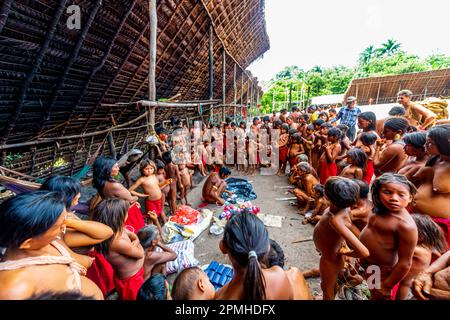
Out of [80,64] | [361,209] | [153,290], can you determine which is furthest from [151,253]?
[80,64]

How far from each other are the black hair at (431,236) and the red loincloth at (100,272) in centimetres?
322

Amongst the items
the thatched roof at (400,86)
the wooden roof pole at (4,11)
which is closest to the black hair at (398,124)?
the wooden roof pole at (4,11)

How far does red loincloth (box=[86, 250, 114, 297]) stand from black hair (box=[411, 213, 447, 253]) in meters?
3.22

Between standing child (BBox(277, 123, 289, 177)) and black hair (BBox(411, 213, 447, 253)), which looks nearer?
black hair (BBox(411, 213, 447, 253))

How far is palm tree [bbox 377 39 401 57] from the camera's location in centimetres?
3309

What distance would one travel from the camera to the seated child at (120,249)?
74.6 inches

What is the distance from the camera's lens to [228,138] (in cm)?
787

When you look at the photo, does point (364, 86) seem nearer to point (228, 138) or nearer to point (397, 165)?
point (228, 138)

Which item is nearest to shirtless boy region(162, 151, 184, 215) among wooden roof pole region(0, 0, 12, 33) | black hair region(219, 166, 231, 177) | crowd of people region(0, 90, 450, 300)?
crowd of people region(0, 90, 450, 300)

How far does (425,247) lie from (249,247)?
5.85 ft

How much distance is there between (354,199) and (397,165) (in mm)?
2012

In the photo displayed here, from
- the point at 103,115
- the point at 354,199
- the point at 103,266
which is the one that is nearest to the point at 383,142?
the point at 354,199

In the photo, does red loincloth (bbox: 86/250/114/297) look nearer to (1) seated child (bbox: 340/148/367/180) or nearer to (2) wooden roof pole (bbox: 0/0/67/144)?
(2) wooden roof pole (bbox: 0/0/67/144)

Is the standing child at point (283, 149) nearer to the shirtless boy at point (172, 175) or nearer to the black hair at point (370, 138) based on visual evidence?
the black hair at point (370, 138)
